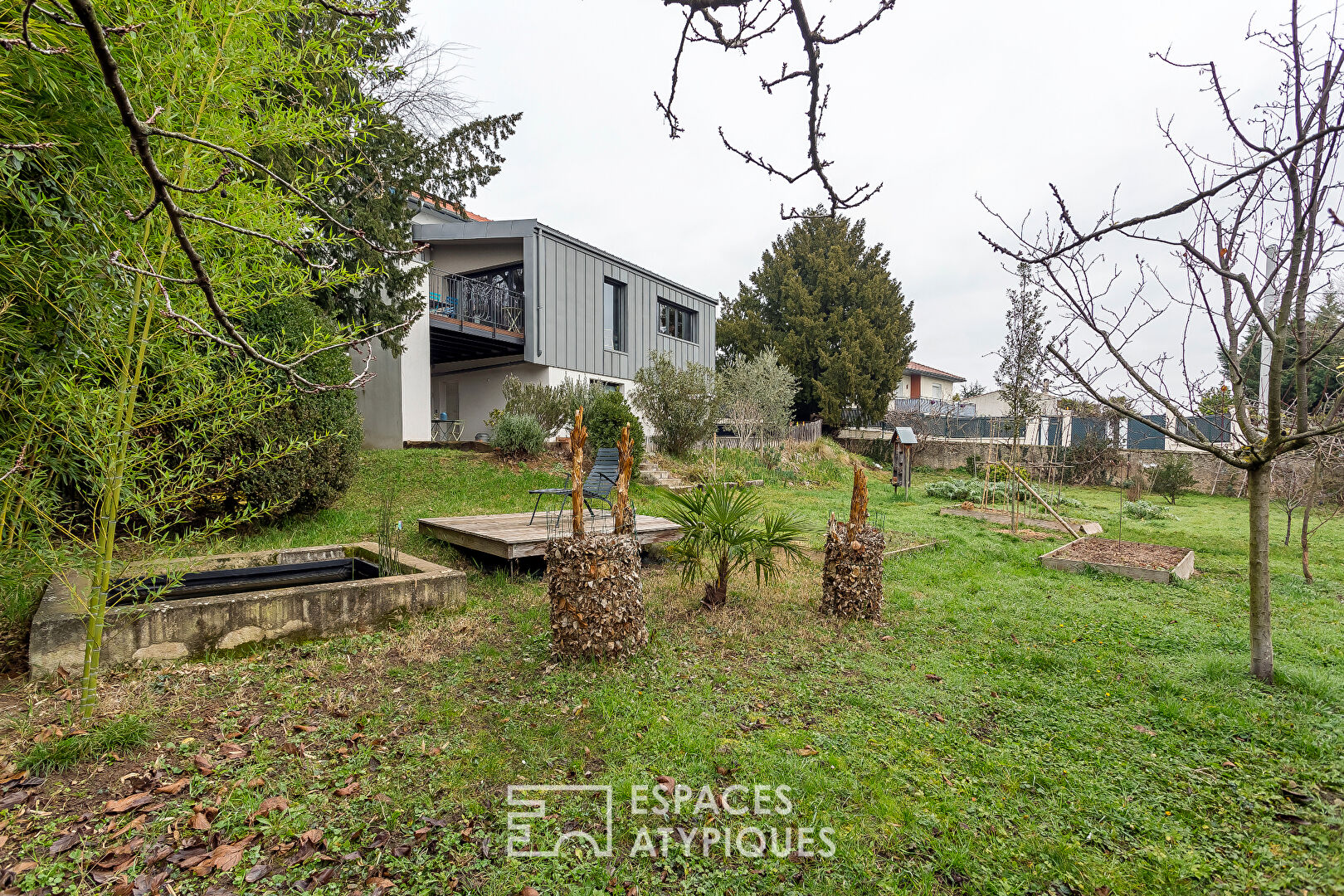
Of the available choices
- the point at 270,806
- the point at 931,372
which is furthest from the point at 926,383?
the point at 270,806

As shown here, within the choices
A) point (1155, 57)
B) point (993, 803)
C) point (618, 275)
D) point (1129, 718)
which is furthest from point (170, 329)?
point (618, 275)

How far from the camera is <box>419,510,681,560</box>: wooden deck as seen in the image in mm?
5492

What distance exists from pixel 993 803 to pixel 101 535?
13.9 feet

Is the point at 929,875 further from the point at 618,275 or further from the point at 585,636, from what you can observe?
the point at 618,275

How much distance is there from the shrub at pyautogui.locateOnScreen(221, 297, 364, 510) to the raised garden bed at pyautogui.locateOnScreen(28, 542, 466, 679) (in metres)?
1.14

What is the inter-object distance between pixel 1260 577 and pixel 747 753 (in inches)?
133

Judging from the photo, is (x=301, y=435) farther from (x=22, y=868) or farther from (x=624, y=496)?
(x=22, y=868)

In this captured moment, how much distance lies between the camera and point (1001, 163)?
3502 millimetres

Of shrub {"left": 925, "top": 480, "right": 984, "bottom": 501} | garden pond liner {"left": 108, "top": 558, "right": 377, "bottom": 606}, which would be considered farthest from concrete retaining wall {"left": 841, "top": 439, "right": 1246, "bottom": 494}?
garden pond liner {"left": 108, "top": 558, "right": 377, "bottom": 606}

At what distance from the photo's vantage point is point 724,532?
15.8ft

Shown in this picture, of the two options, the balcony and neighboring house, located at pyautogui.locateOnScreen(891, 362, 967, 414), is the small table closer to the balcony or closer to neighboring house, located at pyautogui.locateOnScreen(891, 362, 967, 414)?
the balcony

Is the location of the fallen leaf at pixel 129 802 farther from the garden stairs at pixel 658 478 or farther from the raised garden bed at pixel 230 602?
the garden stairs at pixel 658 478

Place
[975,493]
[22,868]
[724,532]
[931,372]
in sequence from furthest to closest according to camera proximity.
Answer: [931,372] → [975,493] → [724,532] → [22,868]

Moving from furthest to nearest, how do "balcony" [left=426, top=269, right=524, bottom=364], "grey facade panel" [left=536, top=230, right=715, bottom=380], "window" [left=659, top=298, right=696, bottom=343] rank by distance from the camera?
"window" [left=659, top=298, right=696, bottom=343]
"grey facade panel" [left=536, top=230, right=715, bottom=380]
"balcony" [left=426, top=269, right=524, bottom=364]
